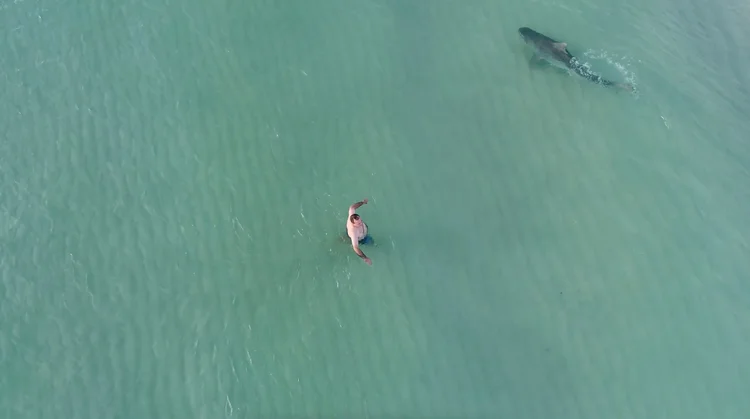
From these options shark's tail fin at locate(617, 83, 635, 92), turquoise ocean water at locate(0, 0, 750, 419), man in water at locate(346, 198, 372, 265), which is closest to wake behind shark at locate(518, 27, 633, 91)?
shark's tail fin at locate(617, 83, 635, 92)

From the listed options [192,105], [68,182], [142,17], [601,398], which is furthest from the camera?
[142,17]

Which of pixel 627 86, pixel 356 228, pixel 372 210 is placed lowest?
pixel 372 210

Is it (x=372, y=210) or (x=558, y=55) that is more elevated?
(x=558, y=55)

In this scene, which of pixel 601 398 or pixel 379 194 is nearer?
pixel 601 398

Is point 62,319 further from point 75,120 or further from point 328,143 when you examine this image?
point 328,143

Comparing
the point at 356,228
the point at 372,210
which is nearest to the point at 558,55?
the point at 372,210

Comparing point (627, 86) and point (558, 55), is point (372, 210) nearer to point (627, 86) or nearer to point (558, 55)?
point (558, 55)

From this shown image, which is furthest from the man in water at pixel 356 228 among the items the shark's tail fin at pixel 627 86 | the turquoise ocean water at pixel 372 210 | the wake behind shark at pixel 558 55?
the shark's tail fin at pixel 627 86

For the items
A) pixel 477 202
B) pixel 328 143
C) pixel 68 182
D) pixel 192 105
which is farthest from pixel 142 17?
pixel 477 202
